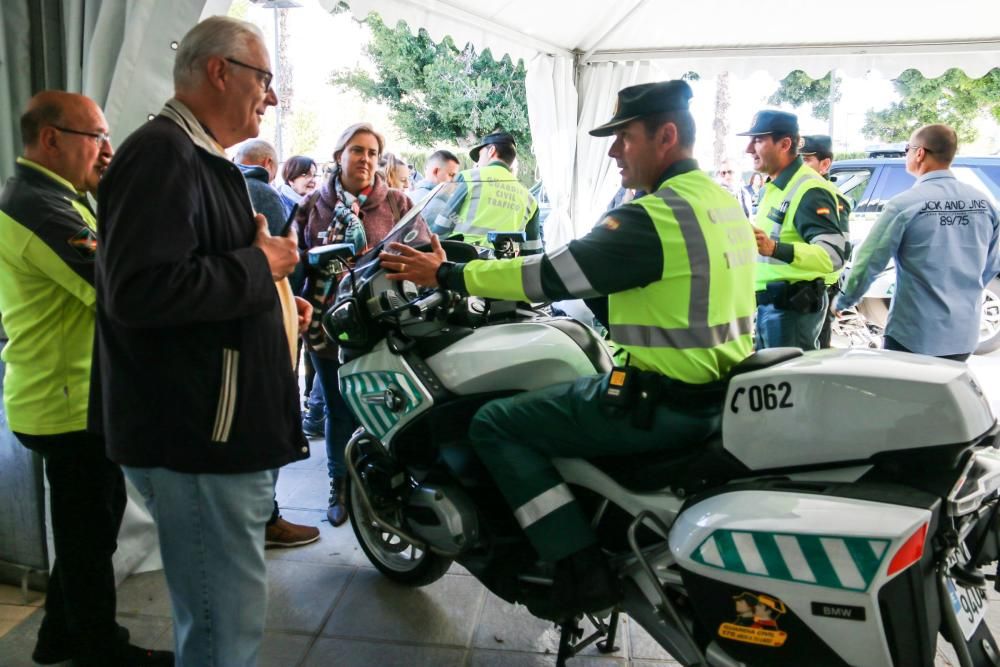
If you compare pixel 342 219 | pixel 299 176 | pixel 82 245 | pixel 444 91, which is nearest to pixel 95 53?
pixel 82 245

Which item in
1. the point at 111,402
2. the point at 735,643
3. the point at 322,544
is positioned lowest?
the point at 322,544

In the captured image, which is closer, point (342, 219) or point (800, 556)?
point (800, 556)

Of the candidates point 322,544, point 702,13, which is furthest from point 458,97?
point 322,544

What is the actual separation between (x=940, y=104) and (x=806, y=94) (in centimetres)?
344

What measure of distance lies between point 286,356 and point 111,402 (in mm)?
375

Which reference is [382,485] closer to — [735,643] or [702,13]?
[735,643]

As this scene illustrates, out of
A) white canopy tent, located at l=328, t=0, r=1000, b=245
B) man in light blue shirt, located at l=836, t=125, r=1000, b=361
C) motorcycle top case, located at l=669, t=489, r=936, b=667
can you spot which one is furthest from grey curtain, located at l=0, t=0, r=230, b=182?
man in light blue shirt, located at l=836, t=125, r=1000, b=361

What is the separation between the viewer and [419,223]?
252 centimetres

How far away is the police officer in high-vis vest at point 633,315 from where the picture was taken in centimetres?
196

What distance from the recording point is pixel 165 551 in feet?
5.34

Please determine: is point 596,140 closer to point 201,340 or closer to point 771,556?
point 771,556

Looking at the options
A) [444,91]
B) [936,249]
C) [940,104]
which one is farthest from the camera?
[444,91]

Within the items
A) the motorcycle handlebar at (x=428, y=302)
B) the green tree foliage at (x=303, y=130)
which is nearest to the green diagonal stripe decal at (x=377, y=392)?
the motorcycle handlebar at (x=428, y=302)

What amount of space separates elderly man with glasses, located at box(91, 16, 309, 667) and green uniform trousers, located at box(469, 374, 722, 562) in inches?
28.0
